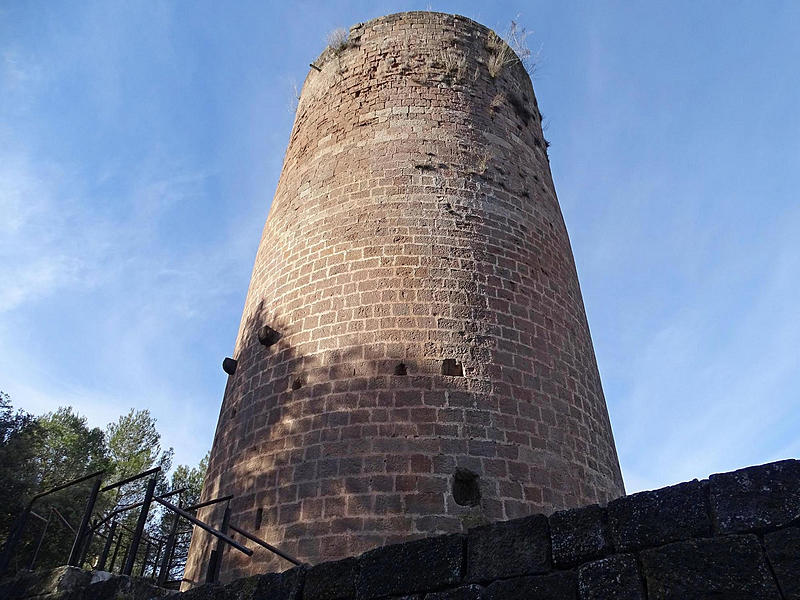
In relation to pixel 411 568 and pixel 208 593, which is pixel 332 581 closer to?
pixel 411 568

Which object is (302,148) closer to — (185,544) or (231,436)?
(231,436)

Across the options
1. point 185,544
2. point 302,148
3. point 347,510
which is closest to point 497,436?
point 347,510

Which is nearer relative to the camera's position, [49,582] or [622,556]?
[622,556]

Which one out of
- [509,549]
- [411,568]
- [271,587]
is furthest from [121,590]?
[509,549]

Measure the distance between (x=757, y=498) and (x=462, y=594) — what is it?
4.94 ft

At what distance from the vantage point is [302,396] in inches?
249

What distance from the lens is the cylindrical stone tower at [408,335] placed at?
5562mm

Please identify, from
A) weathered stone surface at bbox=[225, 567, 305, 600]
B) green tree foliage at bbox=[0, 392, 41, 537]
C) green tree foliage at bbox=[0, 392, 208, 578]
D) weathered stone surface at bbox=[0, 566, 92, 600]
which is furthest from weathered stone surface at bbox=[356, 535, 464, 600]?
green tree foliage at bbox=[0, 392, 41, 537]

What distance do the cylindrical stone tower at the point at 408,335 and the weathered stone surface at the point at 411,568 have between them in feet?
5.57

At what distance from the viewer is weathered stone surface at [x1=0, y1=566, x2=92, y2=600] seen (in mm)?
5188

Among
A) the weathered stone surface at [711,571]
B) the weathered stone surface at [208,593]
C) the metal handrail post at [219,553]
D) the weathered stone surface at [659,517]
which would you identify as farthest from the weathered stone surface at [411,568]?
the metal handrail post at [219,553]

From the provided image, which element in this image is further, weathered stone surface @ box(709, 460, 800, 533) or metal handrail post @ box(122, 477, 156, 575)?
metal handrail post @ box(122, 477, 156, 575)

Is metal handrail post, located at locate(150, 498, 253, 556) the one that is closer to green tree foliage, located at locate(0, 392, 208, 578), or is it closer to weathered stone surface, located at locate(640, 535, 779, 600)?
weathered stone surface, located at locate(640, 535, 779, 600)

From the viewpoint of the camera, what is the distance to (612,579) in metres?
2.70
